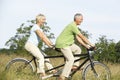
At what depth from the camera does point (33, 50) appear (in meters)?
9.63

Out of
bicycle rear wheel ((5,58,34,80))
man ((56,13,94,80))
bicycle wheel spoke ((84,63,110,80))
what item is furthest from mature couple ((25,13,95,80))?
bicycle wheel spoke ((84,63,110,80))

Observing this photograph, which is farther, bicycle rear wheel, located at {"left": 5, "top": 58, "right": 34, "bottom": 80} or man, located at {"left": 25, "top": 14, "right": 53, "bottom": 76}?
bicycle rear wheel, located at {"left": 5, "top": 58, "right": 34, "bottom": 80}

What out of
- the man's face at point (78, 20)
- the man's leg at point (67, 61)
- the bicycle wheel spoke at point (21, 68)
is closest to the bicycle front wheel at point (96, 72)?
the man's leg at point (67, 61)

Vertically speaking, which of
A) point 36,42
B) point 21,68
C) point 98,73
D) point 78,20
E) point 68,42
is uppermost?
point 78,20

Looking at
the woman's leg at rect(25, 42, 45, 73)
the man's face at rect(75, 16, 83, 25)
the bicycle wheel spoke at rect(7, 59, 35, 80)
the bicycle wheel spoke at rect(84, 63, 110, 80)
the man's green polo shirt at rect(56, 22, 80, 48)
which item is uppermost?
the man's face at rect(75, 16, 83, 25)

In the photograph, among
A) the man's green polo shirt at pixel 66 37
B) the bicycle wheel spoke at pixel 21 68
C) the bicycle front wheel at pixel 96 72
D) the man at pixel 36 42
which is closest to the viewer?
the man at pixel 36 42

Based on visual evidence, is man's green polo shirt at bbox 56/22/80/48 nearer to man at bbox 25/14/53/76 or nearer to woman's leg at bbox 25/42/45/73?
man at bbox 25/14/53/76

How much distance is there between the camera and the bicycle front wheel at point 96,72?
991 centimetres

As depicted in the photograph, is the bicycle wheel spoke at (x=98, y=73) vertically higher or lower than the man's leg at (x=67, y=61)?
lower

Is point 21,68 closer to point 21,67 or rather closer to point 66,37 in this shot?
point 21,67

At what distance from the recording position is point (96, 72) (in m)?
10.1

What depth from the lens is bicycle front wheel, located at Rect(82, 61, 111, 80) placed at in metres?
9.91

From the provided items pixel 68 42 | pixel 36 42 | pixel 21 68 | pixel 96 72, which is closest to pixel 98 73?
pixel 96 72

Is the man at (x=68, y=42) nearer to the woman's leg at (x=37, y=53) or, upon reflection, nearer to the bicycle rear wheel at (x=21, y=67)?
the woman's leg at (x=37, y=53)
